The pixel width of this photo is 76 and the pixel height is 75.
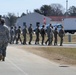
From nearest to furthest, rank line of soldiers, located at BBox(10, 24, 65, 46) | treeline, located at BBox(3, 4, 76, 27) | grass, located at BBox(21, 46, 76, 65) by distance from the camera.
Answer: grass, located at BBox(21, 46, 76, 65), line of soldiers, located at BBox(10, 24, 65, 46), treeline, located at BBox(3, 4, 76, 27)

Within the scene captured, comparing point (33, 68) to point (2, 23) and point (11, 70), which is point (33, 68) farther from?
point (2, 23)

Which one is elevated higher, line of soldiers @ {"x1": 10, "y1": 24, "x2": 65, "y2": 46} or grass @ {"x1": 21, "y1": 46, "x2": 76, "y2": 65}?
line of soldiers @ {"x1": 10, "y1": 24, "x2": 65, "y2": 46}

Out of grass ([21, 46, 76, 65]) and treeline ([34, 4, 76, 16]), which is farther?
treeline ([34, 4, 76, 16])

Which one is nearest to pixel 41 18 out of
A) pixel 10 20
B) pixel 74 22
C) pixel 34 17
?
pixel 34 17

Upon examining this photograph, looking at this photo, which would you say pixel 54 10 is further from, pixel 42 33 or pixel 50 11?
pixel 42 33

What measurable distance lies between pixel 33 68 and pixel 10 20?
122 meters

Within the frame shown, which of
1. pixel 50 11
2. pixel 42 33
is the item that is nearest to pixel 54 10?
pixel 50 11

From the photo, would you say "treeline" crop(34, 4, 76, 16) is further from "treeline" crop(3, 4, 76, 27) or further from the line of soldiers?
the line of soldiers

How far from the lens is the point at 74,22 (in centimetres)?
8369

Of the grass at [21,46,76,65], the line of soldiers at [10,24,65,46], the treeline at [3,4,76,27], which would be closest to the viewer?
the grass at [21,46,76,65]

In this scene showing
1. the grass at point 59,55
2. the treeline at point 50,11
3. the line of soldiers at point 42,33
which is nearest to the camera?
the grass at point 59,55

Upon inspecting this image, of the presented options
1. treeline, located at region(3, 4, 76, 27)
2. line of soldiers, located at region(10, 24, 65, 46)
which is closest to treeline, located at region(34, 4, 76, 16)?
treeline, located at region(3, 4, 76, 27)

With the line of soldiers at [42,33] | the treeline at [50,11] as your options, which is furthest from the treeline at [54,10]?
the line of soldiers at [42,33]

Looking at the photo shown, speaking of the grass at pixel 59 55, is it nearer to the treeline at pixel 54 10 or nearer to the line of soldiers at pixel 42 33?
the line of soldiers at pixel 42 33
